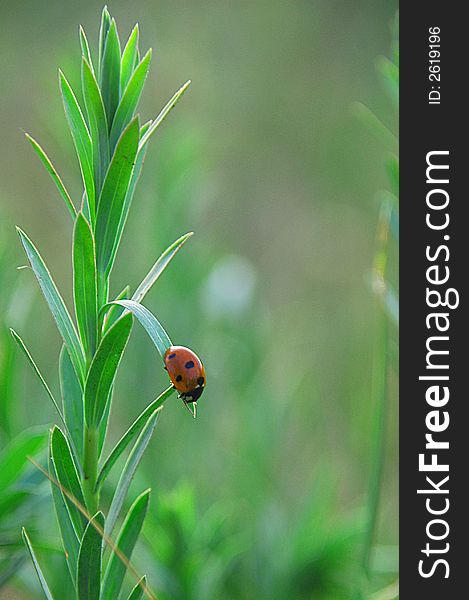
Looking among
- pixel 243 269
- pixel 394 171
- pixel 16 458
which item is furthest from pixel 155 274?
pixel 243 269

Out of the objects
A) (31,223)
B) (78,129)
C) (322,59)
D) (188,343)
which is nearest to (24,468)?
(78,129)

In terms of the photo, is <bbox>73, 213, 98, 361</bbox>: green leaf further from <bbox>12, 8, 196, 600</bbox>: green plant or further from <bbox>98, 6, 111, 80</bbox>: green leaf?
<bbox>98, 6, 111, 80</bbox>: green leaf

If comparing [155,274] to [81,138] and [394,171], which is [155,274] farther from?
[394,171]

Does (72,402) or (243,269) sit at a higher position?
(243,269)

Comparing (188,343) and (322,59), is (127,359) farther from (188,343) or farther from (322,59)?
(322,59)

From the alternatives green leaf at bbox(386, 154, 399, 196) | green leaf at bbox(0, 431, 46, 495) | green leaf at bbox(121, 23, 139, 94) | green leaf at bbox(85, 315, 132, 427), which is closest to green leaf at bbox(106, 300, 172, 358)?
green leaf at bbox(85, 315, 132, 427)

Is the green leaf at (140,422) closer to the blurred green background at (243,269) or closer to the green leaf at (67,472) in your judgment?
the green leaf at (67,472)

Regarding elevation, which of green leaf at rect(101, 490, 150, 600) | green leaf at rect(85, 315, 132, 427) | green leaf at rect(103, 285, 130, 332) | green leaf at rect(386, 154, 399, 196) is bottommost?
green leaf at rect(101, 490, 150, 600)
